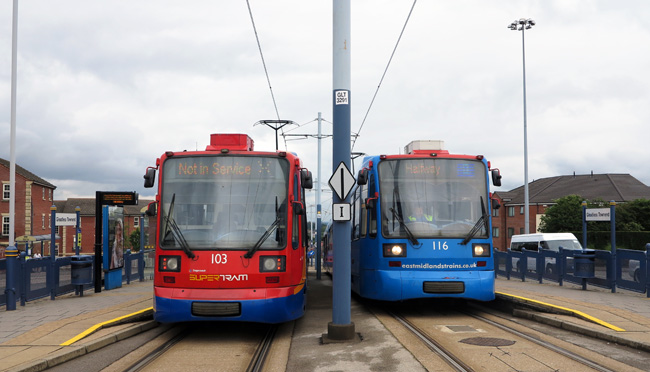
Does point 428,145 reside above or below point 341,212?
above

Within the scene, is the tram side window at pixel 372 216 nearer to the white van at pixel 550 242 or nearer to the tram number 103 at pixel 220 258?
the tram number 103 at pixel 220 258

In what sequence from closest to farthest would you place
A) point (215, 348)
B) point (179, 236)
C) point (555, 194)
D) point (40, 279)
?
point (215, 348)
point (179, 236)
point (40, 279)
point (555, 194)

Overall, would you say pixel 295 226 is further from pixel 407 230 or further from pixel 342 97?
pixel 407 230

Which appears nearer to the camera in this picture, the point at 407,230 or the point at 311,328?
the point at 311,328

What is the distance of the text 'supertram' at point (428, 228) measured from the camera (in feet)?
34.8

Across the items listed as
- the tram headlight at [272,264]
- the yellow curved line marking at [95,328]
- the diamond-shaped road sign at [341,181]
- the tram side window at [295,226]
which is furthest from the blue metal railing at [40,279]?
the diamond-shaped road sign at [341,181]

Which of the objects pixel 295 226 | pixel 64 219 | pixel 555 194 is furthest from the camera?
pixel 555 194

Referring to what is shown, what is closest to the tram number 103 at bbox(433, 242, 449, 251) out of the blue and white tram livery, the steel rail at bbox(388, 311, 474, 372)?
the blue and white tram livery

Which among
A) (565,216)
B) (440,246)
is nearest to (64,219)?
(440,246)

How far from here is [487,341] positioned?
823cm

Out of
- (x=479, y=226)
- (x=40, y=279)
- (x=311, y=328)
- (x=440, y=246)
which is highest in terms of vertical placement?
(x=479, y=226)

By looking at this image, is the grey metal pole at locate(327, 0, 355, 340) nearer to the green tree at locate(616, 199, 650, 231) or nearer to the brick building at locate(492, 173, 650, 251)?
the green tree at locate(616, 199, 650, 231)

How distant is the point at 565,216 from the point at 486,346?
179 ft

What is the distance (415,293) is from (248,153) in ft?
12.6
